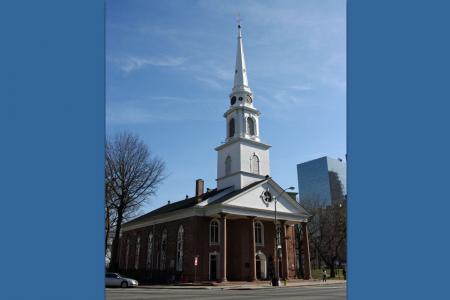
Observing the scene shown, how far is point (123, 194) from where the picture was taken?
35250 millimetres

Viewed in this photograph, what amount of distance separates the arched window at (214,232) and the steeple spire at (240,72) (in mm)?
15121

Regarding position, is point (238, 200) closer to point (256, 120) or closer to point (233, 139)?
point (233, 139)

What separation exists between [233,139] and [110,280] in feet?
59.2

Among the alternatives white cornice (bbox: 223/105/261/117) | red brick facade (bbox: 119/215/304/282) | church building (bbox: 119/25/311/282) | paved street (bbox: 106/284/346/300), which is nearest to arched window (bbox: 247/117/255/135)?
church building (bbox: 119/25/311/282)

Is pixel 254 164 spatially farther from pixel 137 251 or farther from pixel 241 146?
pixel 137 251

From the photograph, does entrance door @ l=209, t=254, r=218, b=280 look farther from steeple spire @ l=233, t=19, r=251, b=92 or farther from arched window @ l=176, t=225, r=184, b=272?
steeple spire @ l=233, t=19, r=251, b=92

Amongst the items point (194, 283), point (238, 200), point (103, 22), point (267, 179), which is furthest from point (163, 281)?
point (103, 22)

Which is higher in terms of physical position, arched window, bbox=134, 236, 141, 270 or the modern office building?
the modern office building

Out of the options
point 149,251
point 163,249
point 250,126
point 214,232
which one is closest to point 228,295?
point 214,232

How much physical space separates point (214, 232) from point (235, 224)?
7.31ft

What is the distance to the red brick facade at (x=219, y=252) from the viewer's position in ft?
114

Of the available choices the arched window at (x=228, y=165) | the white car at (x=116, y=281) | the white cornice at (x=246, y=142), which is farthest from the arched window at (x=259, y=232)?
the white car at (x=116, y=281)

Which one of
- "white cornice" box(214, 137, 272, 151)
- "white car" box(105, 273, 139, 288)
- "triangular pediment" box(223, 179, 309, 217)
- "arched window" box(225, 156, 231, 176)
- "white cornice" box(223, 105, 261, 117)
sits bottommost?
"white car" box(105, 273, 139, 288)

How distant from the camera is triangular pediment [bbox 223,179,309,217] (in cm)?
3541
